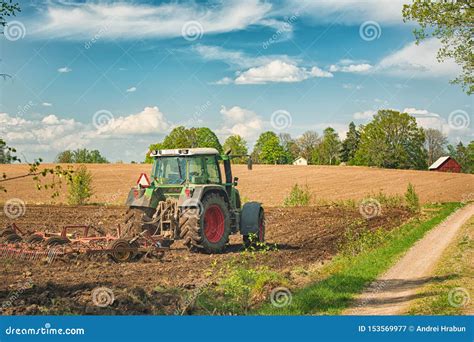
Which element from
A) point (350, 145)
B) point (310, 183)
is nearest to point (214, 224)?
point (310, 183)

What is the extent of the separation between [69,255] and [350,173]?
1743 inches

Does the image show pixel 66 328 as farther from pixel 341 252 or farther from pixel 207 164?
pixel 341 252

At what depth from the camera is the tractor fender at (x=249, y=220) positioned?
14.4 m

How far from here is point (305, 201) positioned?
29234 millimetres

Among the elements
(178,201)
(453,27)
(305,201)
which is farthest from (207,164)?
(305,201)

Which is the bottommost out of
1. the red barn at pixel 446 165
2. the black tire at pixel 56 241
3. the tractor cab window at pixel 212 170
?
the black tire at pixel 56 241

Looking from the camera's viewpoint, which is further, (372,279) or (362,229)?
(362,229)

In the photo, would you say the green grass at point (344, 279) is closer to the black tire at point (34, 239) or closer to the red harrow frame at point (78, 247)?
the red harrow frame at point (78, 247)

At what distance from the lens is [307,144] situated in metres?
75.4
